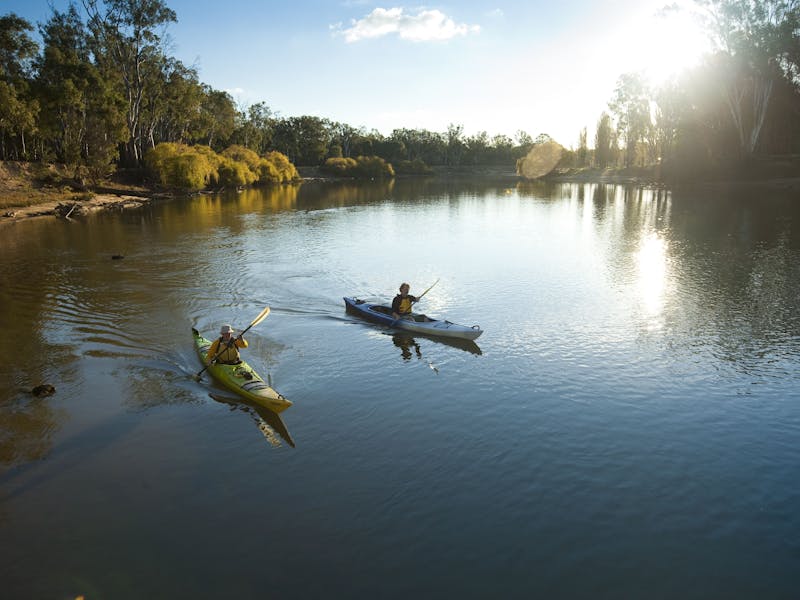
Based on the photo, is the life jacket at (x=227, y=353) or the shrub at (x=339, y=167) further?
the shrub at (x=339, y=167)

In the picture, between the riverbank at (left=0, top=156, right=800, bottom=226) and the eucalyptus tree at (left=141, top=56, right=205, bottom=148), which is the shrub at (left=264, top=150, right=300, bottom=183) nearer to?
the eucalyptus tree at (left=141, top=56, right=205, bottom=148)

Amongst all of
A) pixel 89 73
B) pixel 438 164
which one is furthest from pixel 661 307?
pixel 438 164

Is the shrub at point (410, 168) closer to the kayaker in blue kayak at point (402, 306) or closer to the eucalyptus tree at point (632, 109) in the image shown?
the eucalyptus tree at point (632, 109)

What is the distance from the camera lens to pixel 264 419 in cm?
1325

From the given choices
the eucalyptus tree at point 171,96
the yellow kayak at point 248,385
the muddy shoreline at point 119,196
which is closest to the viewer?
the yellow kayak at point 248,385

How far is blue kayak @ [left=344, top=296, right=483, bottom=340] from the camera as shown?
18.0 metres

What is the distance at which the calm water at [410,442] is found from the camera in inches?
341

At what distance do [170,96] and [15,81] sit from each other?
20.5 metres

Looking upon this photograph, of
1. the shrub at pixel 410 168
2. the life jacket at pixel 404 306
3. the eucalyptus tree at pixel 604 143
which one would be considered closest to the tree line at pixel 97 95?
Result: the life jacket at pixel 404 306

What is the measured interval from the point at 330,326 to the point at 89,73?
5606 cm

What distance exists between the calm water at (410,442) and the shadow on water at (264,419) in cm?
9

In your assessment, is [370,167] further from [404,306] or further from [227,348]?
[227,348]

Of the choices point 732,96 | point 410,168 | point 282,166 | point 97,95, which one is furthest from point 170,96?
point 410,168

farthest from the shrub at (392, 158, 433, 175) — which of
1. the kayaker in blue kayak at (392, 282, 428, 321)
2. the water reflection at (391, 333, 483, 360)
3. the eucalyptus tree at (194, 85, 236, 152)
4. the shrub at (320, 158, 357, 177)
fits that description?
the water reflection at (391, 333, 483, 360)
